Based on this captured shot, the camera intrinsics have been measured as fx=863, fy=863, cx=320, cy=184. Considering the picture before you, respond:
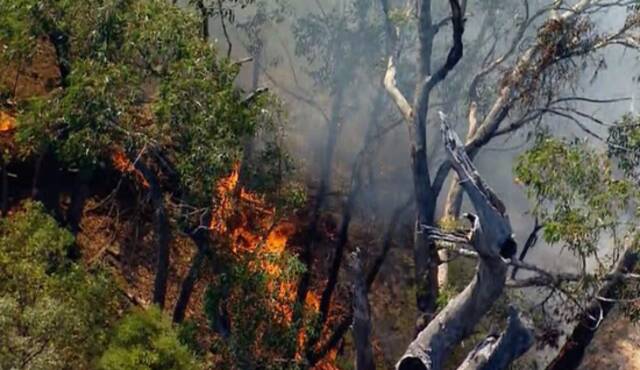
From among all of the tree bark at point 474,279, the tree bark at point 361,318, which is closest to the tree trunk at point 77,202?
the tree bark at point 361,318

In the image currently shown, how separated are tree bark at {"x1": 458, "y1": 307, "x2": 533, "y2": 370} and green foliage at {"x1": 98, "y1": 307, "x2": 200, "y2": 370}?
290 cm

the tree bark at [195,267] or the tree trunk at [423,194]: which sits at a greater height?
the tree trunk at [423,194]

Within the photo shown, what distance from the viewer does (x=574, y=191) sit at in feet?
32.0

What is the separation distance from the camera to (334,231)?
1761 cm

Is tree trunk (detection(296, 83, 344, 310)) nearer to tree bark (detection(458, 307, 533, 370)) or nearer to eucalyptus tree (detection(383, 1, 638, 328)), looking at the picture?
eucalyptus tree (detection(383, 1, 638, 328))

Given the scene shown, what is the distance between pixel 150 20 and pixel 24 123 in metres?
1.77

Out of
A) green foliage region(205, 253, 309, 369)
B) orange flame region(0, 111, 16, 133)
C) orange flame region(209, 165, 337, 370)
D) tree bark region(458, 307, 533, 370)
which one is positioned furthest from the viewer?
orange flame region(0, 111, 16, 133)

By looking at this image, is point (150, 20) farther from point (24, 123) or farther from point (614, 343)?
point (614, 343)

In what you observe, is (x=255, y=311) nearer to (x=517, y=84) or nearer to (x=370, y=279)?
(x=517, y=84)

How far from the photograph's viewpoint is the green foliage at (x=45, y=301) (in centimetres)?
773

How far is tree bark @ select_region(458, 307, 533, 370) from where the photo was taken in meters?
8.41

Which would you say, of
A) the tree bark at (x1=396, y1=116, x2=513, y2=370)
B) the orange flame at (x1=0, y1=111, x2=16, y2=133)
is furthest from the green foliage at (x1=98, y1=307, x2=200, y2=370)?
the orange flame at (x1=0, y1=111, x2=16, y2=133)

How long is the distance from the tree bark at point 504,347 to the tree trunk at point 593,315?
6.09 ft

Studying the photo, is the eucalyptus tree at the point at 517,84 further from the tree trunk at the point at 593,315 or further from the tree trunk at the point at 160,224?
the tree trunk at the point at 160,224
